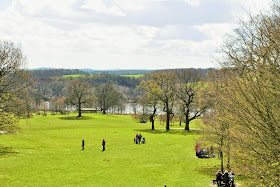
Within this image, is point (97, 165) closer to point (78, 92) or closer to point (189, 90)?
point (189, 90)

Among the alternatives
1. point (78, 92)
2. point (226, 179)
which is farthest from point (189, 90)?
point (78, 92)

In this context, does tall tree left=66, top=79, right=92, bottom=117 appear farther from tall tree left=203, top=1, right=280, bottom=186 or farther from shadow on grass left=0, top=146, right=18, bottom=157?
tall tree left=203, top=1, right=280, bottom=186

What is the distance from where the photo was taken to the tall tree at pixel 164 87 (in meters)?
61.9

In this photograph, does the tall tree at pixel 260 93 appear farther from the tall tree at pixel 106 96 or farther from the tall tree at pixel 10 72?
the tall tree at pixel 106 96

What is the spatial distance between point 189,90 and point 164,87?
6147 mm

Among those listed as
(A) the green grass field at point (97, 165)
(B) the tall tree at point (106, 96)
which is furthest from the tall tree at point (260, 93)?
(B) the tall tree at point (106, 96)

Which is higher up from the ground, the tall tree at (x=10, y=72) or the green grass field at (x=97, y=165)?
the tall tree at (x=10, y=72)

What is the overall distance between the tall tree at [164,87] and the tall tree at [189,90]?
6.71 ft

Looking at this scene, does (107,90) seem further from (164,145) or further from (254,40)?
(254,40)

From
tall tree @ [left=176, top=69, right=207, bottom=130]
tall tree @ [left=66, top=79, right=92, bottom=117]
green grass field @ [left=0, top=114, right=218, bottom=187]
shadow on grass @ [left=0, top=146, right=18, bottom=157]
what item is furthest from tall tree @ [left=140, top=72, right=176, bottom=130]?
tall tree @ [left=66, top=79, right=92, bottom=117]

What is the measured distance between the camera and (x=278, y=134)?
10562 mm

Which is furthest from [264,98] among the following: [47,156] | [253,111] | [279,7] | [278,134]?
[47,156]

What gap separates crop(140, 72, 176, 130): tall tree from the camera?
6191 cm

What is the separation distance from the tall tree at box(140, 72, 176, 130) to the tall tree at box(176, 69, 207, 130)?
2046mm
